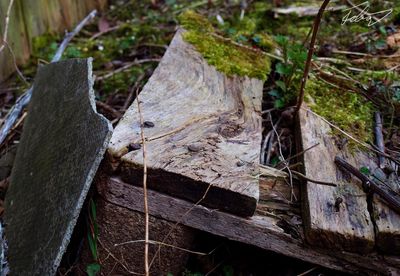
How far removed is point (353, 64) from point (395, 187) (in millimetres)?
1054

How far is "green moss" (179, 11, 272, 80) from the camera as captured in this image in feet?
8.35

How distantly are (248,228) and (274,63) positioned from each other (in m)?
1.32

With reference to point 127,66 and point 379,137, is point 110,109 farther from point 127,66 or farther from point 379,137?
point 379,137

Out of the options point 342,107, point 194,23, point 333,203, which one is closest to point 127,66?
point 194,23

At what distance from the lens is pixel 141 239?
1.86m

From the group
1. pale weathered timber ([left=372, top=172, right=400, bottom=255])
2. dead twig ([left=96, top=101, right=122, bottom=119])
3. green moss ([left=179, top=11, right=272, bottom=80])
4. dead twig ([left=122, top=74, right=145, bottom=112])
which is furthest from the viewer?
dead twig ([left=122, top=74, right=145, bottom=112])

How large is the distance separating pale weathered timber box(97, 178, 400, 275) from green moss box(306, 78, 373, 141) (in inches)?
23.9

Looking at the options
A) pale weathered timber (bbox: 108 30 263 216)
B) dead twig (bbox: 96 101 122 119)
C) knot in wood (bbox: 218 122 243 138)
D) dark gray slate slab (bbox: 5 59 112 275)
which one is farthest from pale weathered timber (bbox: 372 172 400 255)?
dead twig (bbox: 96 101 122 119)

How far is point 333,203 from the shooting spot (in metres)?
1.80

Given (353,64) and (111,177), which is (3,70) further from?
(353,64)

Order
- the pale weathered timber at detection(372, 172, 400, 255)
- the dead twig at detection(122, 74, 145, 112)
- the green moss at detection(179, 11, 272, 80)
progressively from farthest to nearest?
the dead twig at detection(122, 74, 145, 112) → the green moss at detection(179, 11, 272, 80) → the pale weathered timber at detection(372, 172, 400, 255)

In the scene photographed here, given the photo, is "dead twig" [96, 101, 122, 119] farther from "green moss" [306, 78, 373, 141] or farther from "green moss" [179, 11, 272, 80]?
"green moss" [306, 78, 373, 141]

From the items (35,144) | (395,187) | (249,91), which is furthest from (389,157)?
(35,144)

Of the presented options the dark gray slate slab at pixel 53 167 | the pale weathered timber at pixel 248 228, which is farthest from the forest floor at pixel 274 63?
the dark gray slate slab at pixel 53 167
